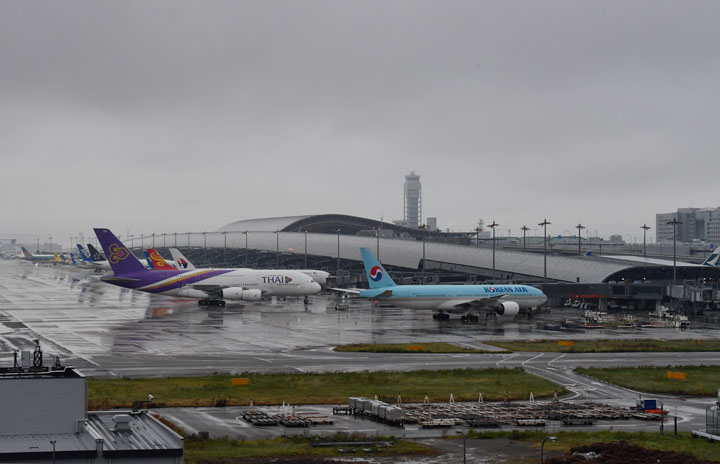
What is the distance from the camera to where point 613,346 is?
221 feet

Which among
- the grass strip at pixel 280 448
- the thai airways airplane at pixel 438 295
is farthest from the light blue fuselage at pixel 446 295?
the grass strip at pixel 280 448

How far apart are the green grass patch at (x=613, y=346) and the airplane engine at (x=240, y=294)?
42.1 metres

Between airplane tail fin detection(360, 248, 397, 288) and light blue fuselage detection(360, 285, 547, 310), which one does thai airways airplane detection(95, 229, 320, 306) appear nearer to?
airplane tail fin detection(360, 248, 397, 288)

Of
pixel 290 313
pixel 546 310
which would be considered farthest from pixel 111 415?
pixel 546 310

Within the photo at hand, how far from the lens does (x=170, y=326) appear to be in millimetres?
78688

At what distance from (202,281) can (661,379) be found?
64.7 meters

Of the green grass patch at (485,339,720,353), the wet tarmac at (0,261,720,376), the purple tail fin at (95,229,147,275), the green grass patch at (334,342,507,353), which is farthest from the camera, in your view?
the purple tail fin at (95,229,147,275)

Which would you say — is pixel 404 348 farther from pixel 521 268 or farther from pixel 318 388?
pixel 521 268

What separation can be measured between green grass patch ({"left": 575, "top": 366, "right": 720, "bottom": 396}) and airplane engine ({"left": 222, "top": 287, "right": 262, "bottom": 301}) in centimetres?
5641

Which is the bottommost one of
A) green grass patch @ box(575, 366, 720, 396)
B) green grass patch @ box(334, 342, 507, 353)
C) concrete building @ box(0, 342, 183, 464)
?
green grass patch @ box(575, 366, 720, 396)

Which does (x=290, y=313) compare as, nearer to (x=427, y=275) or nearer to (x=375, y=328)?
(x=375, y=328)

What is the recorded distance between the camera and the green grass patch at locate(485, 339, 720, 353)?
6525 cm

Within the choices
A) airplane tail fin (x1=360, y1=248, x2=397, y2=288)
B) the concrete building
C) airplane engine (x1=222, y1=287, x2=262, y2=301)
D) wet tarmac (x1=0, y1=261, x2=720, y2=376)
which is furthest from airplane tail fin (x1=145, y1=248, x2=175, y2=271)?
the concrete building

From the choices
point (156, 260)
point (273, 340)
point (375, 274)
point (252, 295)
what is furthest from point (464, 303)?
point (156, 260)
